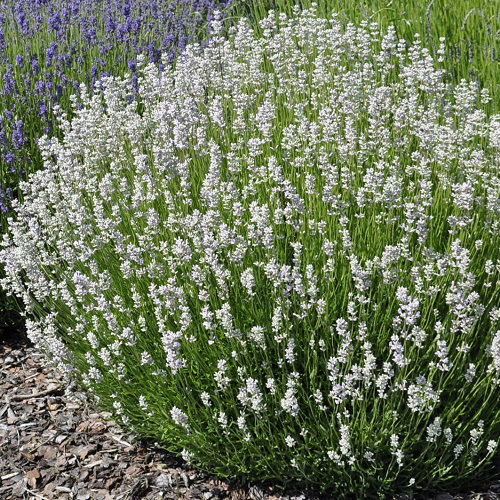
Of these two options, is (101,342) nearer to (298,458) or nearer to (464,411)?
(298,458)

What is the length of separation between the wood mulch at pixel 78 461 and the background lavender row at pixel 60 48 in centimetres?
130

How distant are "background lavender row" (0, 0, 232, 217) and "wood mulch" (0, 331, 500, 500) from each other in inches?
51.1

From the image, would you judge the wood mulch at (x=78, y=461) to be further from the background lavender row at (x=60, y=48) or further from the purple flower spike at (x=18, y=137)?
the purple flower spike at (x=18, y=137)

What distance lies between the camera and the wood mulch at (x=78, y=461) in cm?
328

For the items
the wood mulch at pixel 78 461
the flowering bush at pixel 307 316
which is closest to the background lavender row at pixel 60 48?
the wood mulch at pixel 78 461

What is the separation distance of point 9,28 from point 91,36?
1033 millimetres

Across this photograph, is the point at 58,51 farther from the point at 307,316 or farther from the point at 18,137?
the point at 307,316

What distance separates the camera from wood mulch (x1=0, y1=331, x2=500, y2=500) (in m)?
3.28

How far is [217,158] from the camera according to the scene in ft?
10.7

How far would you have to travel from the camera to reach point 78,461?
139 inches

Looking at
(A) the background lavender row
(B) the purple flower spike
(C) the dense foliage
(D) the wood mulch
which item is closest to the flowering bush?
(D) the wood mulch

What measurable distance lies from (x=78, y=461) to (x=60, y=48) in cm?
389

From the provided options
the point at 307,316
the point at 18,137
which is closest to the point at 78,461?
the point at 307,316

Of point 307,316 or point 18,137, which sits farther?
point 18,137
